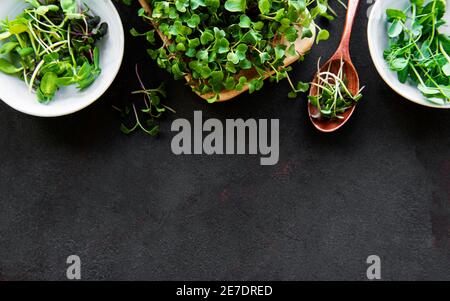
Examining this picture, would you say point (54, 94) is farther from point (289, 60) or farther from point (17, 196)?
point (289, 60)

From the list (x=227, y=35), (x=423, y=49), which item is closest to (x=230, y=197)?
(x=227, y=35)

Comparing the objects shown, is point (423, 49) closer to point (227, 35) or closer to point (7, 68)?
point (227, 35)

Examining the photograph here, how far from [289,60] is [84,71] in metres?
0.37

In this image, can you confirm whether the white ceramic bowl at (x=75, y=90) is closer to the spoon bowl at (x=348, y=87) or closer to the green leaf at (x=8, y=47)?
the green leaf at (x=8, y=47)

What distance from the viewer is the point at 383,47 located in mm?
1135

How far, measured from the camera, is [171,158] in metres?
1.21

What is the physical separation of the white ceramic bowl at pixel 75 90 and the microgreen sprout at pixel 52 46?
0.01 meters

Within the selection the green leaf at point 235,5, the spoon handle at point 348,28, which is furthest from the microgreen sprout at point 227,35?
the spoon handle at point 348,28

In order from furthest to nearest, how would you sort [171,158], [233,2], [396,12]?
1. [171,158]
2. [396,12]
3. [233,2]

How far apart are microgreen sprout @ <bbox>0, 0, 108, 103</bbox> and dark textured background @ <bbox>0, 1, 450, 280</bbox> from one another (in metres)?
0.12

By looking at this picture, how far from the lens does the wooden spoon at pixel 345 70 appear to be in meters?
1.14

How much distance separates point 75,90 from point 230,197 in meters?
0.37

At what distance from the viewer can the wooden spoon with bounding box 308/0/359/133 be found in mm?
1145
